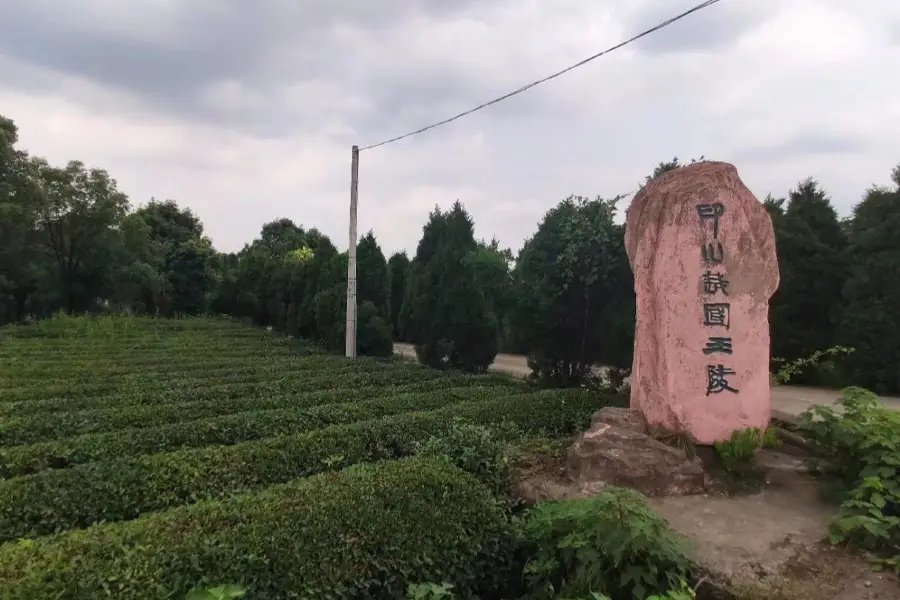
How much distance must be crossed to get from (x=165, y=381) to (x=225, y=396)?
2209 millimetres

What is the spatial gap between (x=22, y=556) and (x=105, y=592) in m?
0.59

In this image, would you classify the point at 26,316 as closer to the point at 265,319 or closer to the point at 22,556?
the point at 265,319

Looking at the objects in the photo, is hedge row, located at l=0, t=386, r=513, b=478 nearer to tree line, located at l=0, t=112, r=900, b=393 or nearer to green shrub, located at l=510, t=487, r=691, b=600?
tree line, located at l=0, t=112, r=900, b=393

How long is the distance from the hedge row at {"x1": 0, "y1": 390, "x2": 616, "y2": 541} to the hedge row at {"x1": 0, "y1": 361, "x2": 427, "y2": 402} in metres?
4.49

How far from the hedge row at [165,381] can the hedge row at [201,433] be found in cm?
304

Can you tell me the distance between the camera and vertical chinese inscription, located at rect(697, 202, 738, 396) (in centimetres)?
505

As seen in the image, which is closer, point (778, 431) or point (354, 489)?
point (354, 489)

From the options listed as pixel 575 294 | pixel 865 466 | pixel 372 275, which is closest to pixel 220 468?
pixel 865 466

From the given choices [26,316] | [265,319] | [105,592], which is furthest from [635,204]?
[26,316]

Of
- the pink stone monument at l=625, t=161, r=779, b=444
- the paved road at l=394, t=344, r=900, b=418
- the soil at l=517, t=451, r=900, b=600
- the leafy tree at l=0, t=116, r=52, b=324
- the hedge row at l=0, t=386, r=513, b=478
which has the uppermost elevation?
the leafy tree at l=0, t=116, r=52, b=324

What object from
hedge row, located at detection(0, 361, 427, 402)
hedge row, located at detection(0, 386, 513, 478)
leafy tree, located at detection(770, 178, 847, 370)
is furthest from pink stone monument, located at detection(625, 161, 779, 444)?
hedge row, located at detection(0, 361, 427, 402)

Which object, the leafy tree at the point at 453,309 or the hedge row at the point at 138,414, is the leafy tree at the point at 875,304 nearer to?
the hedge row at the point at 138,414

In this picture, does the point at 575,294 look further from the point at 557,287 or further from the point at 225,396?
the point at 225,396

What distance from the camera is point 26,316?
26766 millimetres
